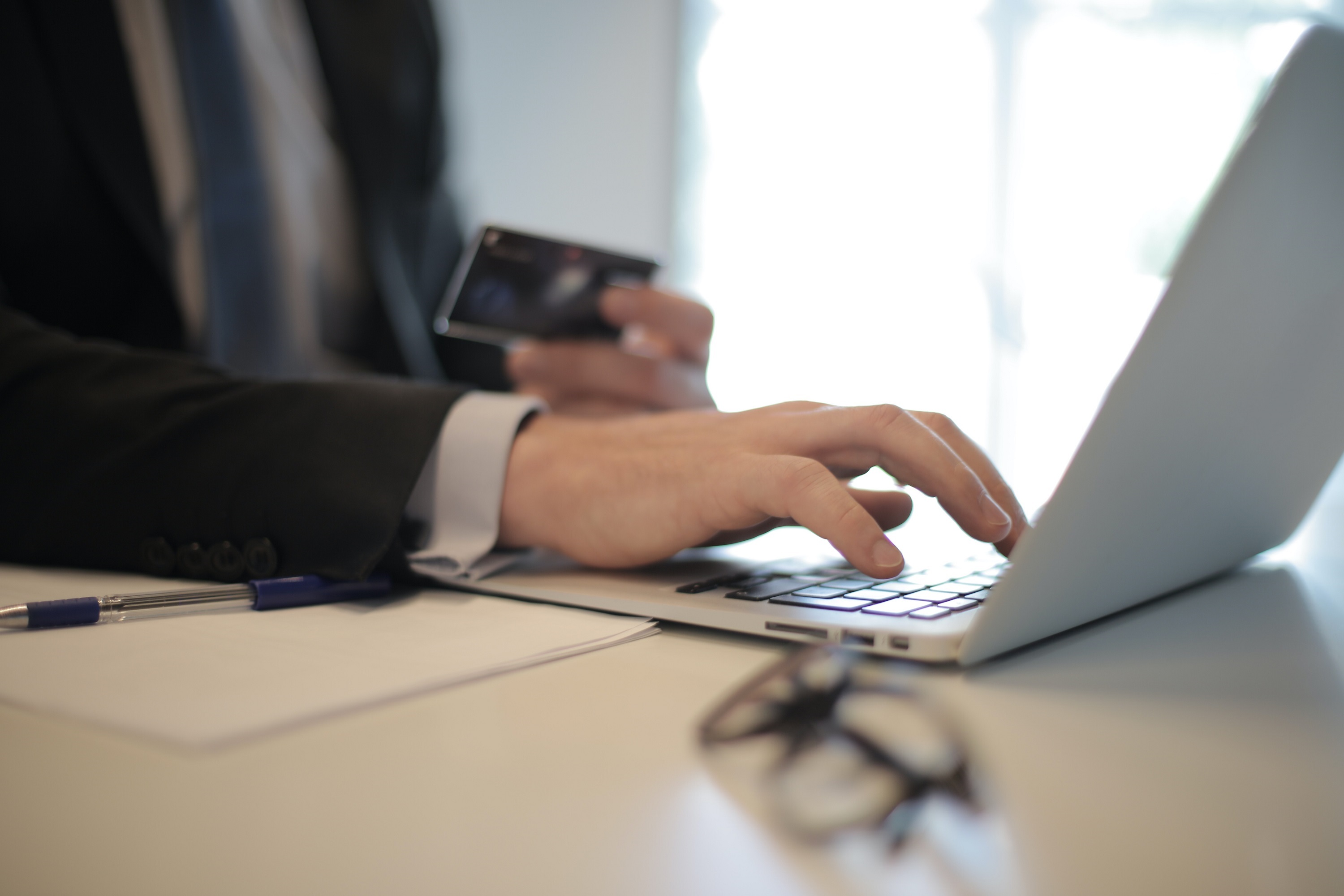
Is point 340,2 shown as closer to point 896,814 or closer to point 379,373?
point 379,373

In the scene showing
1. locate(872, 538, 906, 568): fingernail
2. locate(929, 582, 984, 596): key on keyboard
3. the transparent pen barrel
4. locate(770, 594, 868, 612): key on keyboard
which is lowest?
the transparent pen barrel

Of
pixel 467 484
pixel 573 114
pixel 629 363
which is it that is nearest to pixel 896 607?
pixel 467 484

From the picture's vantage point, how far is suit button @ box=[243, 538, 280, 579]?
1.63 ft

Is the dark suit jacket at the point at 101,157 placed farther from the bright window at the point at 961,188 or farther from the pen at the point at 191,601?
the bright window at the point at 961,188

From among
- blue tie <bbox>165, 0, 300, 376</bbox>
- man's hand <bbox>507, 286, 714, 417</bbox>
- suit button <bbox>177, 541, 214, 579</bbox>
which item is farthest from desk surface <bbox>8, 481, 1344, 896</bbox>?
blue tie <bbox>165, 0, 300, 376</bbox>

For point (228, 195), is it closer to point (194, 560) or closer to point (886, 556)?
point (194, 560)

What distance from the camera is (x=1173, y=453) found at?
1.24 ft

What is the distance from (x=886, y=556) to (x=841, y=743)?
0.61 ft

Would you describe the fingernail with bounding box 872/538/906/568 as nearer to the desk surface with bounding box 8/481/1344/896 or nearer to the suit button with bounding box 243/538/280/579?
the desk surface with bounding box 8/481/1344/896

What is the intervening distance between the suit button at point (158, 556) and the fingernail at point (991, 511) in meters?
0.50

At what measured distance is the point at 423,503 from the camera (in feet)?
1.81

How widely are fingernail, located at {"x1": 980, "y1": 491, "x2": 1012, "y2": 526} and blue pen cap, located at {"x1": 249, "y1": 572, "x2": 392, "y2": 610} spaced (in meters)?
0.36

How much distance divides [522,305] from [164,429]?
370 millimetres

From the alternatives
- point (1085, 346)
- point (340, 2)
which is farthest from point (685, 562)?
point (1085, 346)
